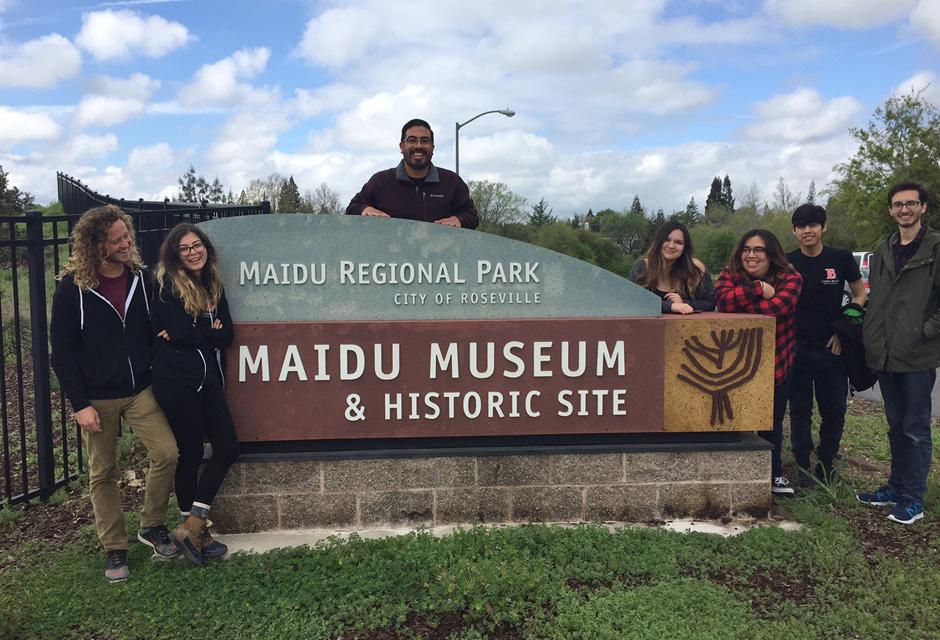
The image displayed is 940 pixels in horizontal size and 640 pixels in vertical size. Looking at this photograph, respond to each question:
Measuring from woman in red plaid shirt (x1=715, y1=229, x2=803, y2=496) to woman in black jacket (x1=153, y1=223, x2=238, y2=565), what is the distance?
2.71 metres

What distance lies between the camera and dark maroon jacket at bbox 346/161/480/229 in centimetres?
420

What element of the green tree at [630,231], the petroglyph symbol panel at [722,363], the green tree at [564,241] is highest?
the green tree at [630,231]

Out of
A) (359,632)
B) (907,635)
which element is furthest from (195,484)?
(907,635)

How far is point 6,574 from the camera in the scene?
11.1 ft

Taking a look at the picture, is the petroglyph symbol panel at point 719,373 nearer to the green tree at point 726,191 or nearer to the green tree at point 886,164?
the green tree at point 886,164

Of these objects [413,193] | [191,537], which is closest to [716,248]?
[413,193]

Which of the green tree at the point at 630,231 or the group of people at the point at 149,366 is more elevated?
the green tree at the point at 630,231

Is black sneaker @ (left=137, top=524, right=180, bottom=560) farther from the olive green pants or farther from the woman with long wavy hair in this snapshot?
the woman with long wavy hair

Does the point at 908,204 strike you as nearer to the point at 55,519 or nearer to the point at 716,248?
the point at 55,519

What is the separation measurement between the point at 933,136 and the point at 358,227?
28.3 metres

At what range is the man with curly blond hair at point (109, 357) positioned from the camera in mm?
3143

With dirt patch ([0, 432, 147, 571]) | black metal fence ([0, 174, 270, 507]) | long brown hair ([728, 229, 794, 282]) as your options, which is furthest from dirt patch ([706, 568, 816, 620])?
black metal fence ([0, 174, 270, 507])

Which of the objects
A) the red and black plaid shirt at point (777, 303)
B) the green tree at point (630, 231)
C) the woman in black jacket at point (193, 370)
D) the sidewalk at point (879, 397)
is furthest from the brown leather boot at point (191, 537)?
the green tree at point (630, 231)

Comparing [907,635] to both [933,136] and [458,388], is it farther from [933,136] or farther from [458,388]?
[933,136]
